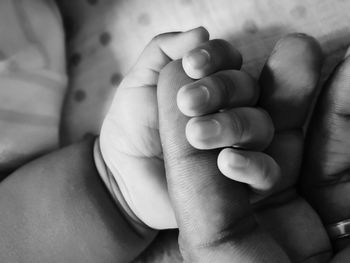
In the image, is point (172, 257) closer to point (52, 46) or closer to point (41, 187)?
point (41, 187)

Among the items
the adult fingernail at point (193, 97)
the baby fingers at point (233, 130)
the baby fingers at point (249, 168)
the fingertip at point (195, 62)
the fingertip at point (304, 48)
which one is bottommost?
the baby fingers at point (249, 168)

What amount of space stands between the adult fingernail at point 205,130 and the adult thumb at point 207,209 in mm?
32

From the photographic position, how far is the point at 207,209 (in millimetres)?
412

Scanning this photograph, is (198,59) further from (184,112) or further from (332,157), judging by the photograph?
(332,157)

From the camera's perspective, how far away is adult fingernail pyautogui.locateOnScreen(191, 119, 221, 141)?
0.40 metres

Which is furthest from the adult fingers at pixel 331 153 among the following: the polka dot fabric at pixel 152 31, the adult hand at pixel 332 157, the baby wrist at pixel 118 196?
the baby wrist at pixel 118 196

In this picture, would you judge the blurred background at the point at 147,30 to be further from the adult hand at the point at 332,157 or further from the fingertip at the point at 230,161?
the fingertip at the point at 230,161

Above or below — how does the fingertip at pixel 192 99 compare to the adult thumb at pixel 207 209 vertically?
above

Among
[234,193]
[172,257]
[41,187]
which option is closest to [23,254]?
[41,187]

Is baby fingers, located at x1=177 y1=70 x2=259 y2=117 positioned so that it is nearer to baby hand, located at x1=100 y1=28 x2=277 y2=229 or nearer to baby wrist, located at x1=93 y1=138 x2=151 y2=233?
baby hand, located at x1=100 y1=28 x2=277 y2=229

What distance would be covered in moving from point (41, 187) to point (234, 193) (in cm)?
28

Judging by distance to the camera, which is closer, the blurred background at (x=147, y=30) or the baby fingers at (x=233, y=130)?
the baby fingers at (x=233, y=130)

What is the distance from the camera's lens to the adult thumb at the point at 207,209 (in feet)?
1.35

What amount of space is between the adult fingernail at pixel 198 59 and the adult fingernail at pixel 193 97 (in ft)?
0.12
